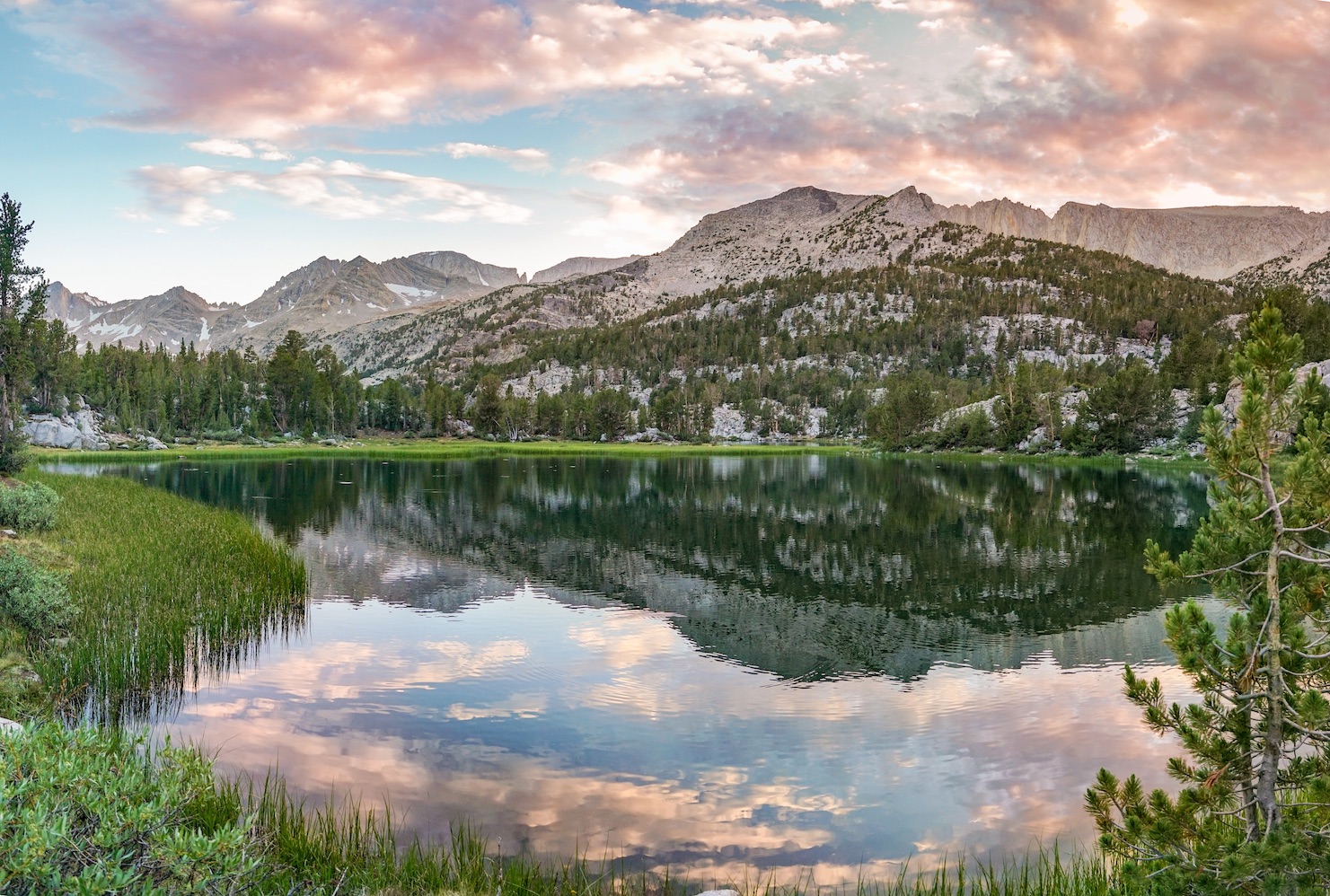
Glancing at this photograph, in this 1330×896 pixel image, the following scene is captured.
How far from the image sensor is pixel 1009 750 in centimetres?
1521

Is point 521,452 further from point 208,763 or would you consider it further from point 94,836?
point 94,836

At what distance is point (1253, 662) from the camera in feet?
23.6

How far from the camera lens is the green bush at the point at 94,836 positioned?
6000 millimetres

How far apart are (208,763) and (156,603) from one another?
12.8 m

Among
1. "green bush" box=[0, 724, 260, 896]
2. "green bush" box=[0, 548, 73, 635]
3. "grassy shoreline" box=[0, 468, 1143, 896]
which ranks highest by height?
"green bush" box=[0, 724, 260, 896]

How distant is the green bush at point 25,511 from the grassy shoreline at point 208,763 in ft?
3.30

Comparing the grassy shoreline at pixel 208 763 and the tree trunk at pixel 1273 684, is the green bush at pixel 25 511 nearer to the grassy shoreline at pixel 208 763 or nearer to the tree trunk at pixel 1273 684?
the grassy shoreline at pixel 208 763

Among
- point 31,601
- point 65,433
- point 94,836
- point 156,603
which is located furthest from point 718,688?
point 65,433

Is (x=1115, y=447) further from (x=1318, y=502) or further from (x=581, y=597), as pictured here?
(x=1318, y=502)

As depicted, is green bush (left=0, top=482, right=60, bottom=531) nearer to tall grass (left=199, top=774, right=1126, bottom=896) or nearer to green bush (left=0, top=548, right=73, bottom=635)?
green bush (left=0, top=548, right=73, bottom=635)

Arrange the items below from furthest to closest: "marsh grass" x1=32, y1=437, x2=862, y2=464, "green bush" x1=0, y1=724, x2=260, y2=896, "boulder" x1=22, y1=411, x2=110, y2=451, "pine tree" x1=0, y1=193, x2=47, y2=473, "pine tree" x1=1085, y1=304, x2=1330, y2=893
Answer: "boulder" x1=22, y1=411, x2=110, y2=451 → "marsh grass" x1=32, y1=437, x2=862, y2=464 → "pine tree" x1=0, y1=193, x2=47, y2=473 → "pine tree" x1=1085, y1=304, x2=1330, y2=893 → "green bush" x1=0, y1=724, x2=260, y2=896

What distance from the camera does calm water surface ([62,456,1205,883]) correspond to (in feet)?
40.8

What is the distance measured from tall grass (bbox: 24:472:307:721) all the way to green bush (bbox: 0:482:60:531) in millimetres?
634

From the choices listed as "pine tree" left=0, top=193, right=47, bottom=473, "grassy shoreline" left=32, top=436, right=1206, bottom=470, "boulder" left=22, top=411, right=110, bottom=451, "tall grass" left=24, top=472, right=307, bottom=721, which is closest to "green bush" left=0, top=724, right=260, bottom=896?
"tall grass" left=24, top=472, right=307, bottom=721
